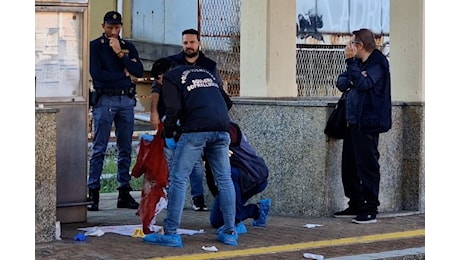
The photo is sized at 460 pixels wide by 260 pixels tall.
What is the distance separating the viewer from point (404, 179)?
35.6 ft

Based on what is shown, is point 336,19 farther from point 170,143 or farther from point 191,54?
point 170,143

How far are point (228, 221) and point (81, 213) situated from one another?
1630mm

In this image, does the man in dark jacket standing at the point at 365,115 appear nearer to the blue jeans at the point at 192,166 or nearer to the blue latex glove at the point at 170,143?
the blue jeans at the point at 192,166

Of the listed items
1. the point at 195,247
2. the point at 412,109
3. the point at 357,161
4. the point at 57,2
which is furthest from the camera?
the point at 412,109

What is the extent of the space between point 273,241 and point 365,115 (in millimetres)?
1611

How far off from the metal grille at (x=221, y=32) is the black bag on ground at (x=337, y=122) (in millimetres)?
9192

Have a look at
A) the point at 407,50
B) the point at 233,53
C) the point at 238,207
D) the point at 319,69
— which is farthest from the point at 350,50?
the point at 319,69

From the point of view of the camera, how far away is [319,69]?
71.9 ft

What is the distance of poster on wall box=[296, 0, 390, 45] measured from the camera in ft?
74.0

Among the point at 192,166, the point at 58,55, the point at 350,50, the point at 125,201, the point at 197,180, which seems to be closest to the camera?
the point at 192,166
